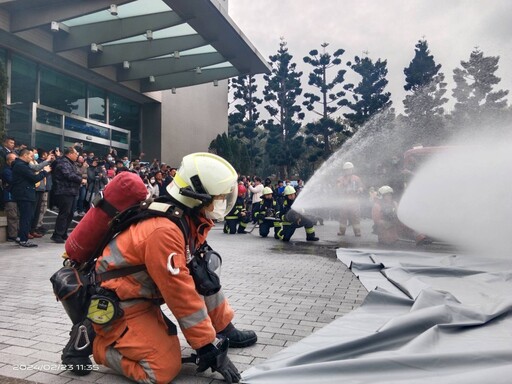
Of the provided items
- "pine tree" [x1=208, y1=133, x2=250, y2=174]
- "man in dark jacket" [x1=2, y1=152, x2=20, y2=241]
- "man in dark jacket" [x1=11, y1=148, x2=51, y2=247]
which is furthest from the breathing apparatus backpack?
"pine tree" [x1=208, y1=133, x2=250, y2=174]

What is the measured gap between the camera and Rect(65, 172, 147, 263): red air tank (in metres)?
2.53

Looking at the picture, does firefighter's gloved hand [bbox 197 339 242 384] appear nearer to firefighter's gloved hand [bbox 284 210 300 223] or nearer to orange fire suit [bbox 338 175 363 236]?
firefighter's gloved hand [bbox 284 210 300 223]

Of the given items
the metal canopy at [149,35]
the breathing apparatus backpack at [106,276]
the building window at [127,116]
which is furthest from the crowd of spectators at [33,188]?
the building window at [127,116]

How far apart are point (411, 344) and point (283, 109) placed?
3797 centimetres

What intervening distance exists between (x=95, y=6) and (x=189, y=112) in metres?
11.6

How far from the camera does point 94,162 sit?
450 inches

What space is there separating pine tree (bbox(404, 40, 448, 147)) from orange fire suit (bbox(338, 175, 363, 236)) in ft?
58.0

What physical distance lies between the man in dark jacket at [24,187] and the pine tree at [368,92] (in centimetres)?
3041

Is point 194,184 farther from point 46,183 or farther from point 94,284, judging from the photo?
point 46,183

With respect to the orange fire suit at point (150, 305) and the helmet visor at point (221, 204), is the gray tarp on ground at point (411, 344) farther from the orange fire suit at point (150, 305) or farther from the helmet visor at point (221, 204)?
the helmet visor at point (221, 204)

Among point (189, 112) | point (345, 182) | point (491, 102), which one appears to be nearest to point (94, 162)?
point (345, 182)

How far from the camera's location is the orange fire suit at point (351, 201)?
11.7 meters

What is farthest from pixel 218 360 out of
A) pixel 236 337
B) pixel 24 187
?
pixel 24 187

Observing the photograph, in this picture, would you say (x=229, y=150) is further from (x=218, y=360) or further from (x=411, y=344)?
(x=218, y=360)
